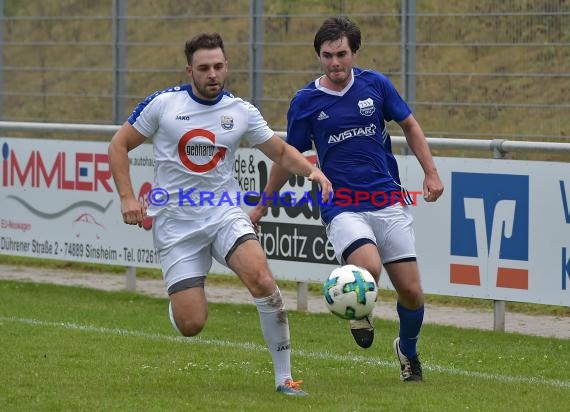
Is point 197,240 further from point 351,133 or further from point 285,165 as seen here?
point 351,133

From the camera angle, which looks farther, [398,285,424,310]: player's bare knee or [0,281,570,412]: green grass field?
[398,285,424,310]: player's bare knee

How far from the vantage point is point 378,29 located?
16203 millimetres

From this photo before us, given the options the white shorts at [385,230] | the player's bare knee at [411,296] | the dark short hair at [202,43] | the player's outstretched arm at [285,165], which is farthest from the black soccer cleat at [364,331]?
the dark short hair at [202,43]

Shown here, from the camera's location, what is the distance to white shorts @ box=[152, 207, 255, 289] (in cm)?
815

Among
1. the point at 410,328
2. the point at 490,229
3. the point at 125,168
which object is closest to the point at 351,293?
the point at 410,328

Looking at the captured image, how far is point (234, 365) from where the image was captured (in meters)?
9.41

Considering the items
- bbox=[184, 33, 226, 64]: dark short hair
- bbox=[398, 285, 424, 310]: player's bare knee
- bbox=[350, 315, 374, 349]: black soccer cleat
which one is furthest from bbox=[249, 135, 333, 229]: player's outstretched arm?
bbox=[398, 285, 424, 310]: player's bare knee

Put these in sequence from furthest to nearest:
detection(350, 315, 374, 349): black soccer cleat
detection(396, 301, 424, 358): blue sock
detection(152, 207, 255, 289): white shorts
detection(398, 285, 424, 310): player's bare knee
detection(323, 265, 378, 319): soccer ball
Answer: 1. detection(396, 301, 424, 358): blue sock
2. detection(398, 285, 424, 310): player's bare knee
3. detection(350, 315, 374, 349): black soccer cleat
4. detection(152, 207, 255, 289): white shorts
5. detection(323, 265, 378, 319): soccer ball

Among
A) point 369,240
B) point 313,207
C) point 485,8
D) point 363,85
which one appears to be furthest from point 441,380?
point 485,8

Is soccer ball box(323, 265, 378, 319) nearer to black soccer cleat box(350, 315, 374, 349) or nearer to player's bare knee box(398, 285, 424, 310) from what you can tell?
black soccer cleat box(350, 315, 374, 349)

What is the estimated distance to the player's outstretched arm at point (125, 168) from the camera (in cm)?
785

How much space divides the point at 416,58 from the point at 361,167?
5.78 m

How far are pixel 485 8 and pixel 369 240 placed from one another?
302 inches

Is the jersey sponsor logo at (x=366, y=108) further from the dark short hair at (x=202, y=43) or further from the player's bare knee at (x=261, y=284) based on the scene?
the player's bare knee at (x=261, y=284)
